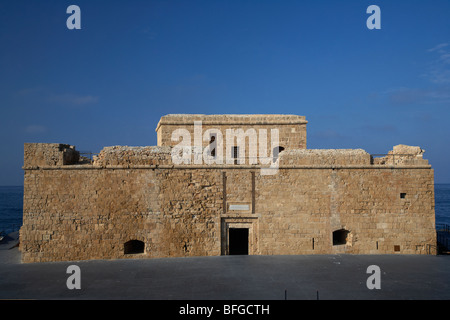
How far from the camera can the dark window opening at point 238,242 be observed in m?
16.4

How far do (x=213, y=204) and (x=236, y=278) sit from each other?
3.83 metres

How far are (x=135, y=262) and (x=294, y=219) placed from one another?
21.7 ft

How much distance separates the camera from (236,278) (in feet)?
36.8

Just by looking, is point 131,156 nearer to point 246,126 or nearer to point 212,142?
point 212,142

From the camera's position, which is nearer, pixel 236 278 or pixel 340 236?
pixel 236 278

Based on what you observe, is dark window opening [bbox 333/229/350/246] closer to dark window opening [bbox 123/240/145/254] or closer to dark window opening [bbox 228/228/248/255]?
dark window opening [bbox 228/228/248/255]

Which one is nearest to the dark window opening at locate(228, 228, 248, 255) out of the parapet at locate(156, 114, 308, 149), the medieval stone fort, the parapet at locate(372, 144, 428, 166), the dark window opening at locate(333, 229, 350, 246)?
the medieval stone fort

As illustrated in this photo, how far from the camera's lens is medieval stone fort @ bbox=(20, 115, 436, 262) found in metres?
13.8

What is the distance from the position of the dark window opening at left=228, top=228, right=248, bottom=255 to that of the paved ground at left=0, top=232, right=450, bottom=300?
248 cm

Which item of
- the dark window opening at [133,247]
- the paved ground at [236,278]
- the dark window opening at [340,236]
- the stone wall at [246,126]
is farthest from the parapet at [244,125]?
the paved ground at [236,278]

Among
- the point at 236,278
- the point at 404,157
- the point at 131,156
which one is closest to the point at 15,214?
the point at 131,156

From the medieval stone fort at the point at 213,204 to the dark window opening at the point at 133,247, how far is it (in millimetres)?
47

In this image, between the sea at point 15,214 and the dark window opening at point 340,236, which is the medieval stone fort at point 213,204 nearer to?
the dark window opening at point 340,236
